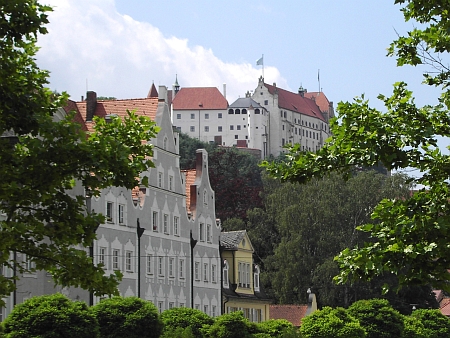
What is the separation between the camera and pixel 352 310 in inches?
2522

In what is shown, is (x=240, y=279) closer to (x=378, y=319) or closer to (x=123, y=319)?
(x=378, y=319)

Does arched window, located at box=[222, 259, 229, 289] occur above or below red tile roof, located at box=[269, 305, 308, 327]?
above

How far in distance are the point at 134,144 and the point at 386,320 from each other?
4679 cm

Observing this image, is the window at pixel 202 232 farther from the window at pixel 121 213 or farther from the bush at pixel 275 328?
the bush at pixel 275 328

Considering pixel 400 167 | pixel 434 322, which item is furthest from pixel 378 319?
pixel 400 167

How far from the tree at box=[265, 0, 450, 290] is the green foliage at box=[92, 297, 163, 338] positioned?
2700 cm

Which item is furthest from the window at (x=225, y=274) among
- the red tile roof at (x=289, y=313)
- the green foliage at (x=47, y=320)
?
the green foliage at (x=47, y=320)

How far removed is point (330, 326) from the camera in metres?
57.6

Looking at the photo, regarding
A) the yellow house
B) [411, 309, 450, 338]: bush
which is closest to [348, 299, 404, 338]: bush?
[411, 309, 450, 338]: bush

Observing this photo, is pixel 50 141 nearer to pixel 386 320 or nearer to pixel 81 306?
pixel 81 306

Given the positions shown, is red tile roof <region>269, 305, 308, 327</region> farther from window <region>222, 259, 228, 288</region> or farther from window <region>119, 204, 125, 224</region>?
window <region>119, 204, 125, 224</region>

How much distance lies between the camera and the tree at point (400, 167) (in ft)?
57.4

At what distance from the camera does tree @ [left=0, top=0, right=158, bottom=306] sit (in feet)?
56.4

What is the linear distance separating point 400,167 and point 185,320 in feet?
115
